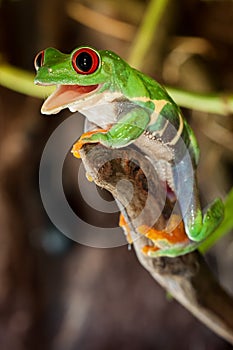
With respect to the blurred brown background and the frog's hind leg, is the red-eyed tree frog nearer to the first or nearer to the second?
the frog's hind leg

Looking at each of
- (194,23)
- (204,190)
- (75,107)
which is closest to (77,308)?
(204,190)

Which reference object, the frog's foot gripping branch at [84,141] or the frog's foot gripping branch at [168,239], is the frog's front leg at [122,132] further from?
the frog's foot gripping branch at [168,239]

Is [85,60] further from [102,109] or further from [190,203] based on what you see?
[190,203]

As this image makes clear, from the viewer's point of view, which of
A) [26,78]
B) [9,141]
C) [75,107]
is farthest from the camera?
[9,141]

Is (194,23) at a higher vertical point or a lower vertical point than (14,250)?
higher

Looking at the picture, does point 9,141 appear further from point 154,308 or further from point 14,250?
point 154,308

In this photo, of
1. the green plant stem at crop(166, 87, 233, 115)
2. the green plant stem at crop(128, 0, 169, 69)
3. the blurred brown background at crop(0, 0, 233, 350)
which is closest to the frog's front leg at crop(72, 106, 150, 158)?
the green plant stem at crop(166, 87, 233, 115)
